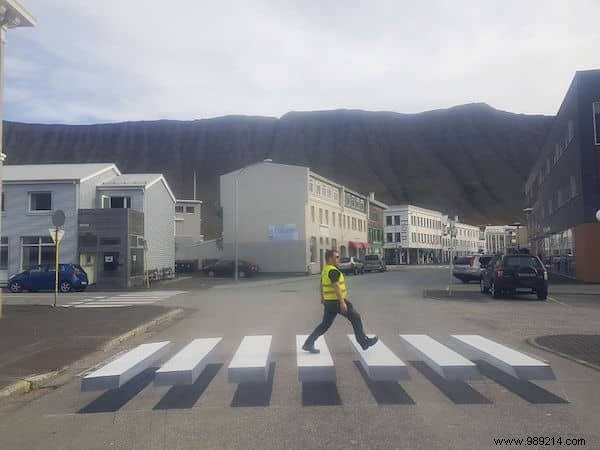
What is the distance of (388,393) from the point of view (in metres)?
6.04

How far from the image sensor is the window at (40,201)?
3250 centimetres

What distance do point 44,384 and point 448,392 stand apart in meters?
5.17

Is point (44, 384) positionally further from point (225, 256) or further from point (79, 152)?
point (79, 152)

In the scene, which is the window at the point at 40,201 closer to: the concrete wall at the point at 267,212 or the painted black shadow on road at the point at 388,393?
the concrete wall at the point at 267,212

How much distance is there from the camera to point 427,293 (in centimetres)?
2202

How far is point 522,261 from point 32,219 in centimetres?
2701

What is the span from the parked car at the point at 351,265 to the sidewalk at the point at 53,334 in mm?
30477

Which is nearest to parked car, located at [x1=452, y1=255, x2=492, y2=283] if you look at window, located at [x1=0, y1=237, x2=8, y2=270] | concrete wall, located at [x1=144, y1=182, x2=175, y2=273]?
concrete wall, located at [x1=144, y1=182, x2=175, y2=273]

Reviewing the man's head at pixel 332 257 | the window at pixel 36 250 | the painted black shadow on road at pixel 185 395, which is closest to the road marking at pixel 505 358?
the man's head at pixel 332 257

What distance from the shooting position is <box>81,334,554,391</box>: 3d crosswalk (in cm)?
676

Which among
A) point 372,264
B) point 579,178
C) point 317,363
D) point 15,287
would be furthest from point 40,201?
point 372,264

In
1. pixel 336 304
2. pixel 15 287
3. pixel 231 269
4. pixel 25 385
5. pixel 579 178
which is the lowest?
pixel 15 287

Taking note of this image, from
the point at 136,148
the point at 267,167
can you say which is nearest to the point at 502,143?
the point at 136,148

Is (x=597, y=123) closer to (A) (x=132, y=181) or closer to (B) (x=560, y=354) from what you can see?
(B) (x=560, y=354)
